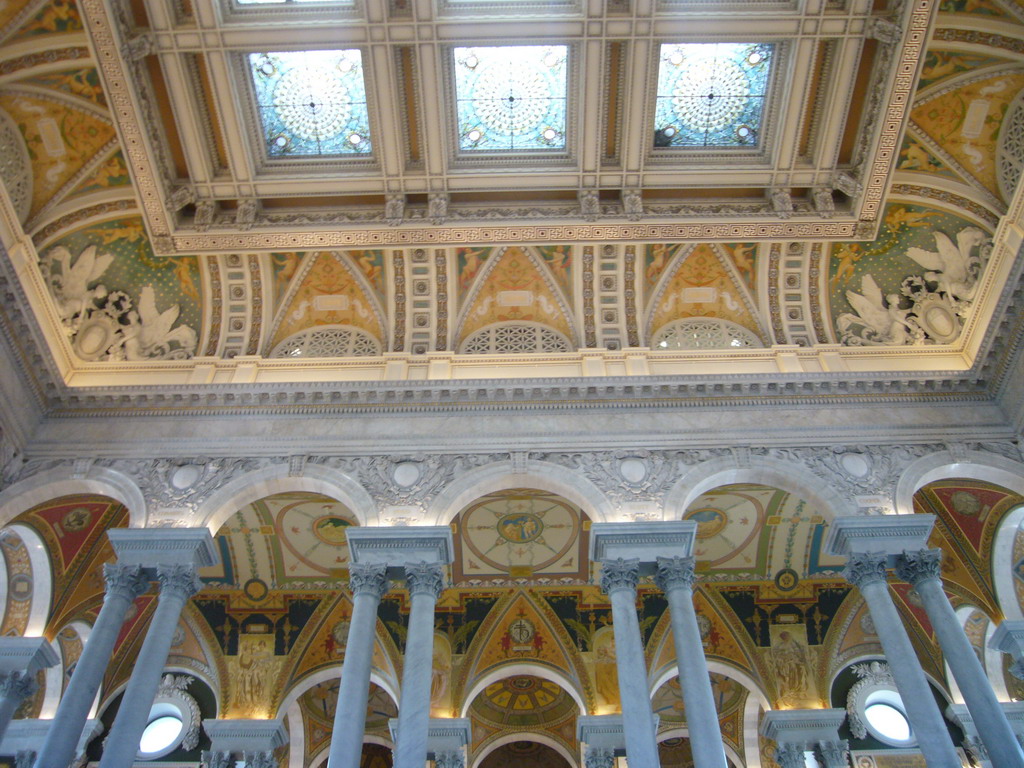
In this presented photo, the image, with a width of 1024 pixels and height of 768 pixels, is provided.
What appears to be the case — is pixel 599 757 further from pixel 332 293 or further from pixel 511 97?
pixel 511 97

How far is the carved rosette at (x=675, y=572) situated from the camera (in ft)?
36.4

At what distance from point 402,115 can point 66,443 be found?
23.1ft

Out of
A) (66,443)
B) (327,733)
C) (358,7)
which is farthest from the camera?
(327,733)

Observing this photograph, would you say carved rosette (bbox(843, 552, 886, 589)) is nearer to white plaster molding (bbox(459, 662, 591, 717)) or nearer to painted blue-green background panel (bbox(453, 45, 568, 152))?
white plaster molding (bbox(459, 662, 591, 717))

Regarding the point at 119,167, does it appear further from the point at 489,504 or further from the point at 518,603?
the point at 518,603

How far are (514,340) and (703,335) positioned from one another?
324 cm

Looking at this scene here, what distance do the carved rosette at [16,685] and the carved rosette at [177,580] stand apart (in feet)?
10.5

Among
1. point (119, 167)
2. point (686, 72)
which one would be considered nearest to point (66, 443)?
point (119, 167)

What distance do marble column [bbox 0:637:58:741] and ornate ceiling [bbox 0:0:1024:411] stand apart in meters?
3.65

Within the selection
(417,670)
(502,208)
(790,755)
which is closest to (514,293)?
(502,208)

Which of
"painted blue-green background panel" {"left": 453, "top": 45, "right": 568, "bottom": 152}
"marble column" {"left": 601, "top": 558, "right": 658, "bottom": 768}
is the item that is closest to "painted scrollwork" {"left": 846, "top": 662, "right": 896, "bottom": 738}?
"marble column" {"left": 601, "top": 558, "right": 658, "bottom": 768}

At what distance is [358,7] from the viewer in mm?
11961

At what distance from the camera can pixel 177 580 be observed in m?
11.1

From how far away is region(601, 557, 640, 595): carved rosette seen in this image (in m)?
11.1
